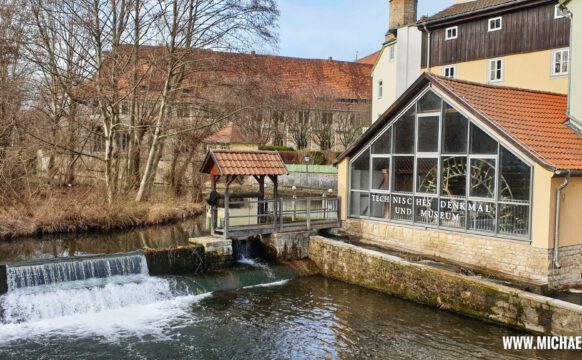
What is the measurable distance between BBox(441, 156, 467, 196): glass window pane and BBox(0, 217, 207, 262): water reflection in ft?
29.6

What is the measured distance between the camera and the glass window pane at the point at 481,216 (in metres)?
13.3

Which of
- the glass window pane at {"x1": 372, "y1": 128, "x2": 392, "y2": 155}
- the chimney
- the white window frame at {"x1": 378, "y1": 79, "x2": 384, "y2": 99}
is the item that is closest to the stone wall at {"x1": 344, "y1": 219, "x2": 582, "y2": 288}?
the glass window pane at {"x1": 372, "y1": 128, "x2": 392, "y2": 155}

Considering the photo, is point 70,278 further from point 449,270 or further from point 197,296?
point 449,270

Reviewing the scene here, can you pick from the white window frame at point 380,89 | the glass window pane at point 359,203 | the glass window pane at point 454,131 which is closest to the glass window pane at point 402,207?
the glass window pane at point 359,203

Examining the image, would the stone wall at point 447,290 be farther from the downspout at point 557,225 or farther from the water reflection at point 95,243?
the water reflection at point 95,243

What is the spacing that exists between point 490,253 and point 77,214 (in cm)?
1529

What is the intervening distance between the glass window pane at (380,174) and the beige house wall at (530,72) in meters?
9.84

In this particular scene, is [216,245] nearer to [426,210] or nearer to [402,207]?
[402,207]

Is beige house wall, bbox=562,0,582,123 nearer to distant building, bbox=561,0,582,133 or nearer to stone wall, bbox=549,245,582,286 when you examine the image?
distant building, bbox=561,0,582,133

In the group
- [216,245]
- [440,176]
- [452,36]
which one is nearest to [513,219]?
[440,176]

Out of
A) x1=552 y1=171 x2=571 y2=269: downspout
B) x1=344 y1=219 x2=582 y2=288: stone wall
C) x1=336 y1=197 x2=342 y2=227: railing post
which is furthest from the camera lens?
x1=336 y1=197 x2=342 y2=227: railing post

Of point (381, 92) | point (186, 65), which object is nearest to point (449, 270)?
point (186, 65)

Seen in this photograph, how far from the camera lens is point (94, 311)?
39.3 ft

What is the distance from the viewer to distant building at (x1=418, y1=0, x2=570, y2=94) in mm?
22031
